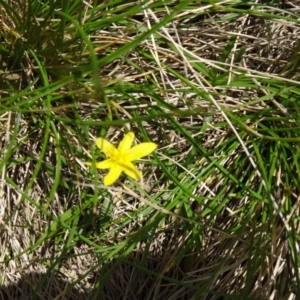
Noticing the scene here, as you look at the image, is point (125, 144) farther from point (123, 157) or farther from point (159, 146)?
point (159, 146)

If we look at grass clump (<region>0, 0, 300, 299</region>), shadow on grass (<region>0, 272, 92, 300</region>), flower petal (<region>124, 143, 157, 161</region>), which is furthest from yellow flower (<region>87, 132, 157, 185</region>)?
shadow on grass (<region>0, 272, 92, 300</region>)

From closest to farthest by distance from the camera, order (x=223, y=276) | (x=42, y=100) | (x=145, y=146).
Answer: (x=145, y=146)
(x=42, y=100)
(x=223, y=276)

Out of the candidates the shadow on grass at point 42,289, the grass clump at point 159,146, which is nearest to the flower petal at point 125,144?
the grass clump at point 159,146

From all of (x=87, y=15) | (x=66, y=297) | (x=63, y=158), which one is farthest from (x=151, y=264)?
(x=87, y=15)

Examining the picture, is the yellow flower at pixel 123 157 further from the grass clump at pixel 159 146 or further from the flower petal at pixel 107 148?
the grass clump at pixel 159 146

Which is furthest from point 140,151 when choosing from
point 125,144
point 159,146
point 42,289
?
point 42,289

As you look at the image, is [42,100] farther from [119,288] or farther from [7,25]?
[119,288]
